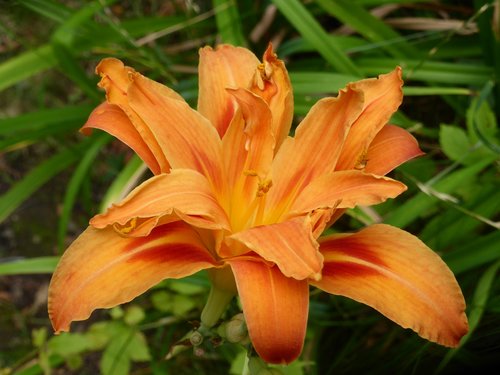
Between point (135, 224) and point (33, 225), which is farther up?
point (135, 224)

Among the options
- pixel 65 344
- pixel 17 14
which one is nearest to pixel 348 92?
pixel 65 344

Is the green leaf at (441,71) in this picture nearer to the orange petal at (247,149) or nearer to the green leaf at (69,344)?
the orange petal at (247,149)

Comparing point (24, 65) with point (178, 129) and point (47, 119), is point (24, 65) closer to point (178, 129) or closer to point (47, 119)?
point (47, 119)

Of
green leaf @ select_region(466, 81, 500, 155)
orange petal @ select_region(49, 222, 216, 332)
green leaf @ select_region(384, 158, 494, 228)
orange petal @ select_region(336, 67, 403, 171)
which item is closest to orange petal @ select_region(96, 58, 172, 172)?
orange petal @ select_region(49, 222, 216, 332)

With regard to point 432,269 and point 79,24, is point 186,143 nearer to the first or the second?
point 432,269

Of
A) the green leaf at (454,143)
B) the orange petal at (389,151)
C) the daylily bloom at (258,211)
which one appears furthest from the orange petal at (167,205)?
the green leaf at (454,143)
